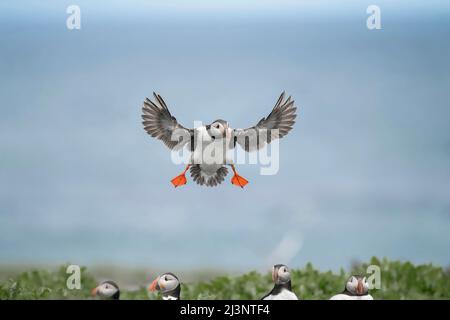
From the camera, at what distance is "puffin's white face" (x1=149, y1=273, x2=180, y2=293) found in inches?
304

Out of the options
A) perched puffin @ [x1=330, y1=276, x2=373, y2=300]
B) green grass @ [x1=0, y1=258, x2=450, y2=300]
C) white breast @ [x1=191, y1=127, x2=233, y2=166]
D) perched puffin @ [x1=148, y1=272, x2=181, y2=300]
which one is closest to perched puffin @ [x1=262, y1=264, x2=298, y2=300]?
perched puffin @ [x1=330, y1=276, x2=373, y2=300]

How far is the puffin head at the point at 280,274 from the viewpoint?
7.77m

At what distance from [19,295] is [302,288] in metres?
3.48

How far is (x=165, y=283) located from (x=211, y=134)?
1.99 meters

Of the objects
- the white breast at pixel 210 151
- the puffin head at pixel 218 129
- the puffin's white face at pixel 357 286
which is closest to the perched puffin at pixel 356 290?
the puffin's white face at pixel 357 286

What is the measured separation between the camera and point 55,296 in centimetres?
898

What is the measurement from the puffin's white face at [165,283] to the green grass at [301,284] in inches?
53.2

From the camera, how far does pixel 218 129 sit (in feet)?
21.4

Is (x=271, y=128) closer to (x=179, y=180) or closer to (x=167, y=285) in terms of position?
(x=179, y=180)

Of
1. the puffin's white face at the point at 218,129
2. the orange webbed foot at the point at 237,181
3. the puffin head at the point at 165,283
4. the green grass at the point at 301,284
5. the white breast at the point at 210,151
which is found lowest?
the green grass at the point at 301,284

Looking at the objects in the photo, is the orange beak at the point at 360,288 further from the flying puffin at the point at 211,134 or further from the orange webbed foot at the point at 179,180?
the orange webbed foot at the point at 179,180
